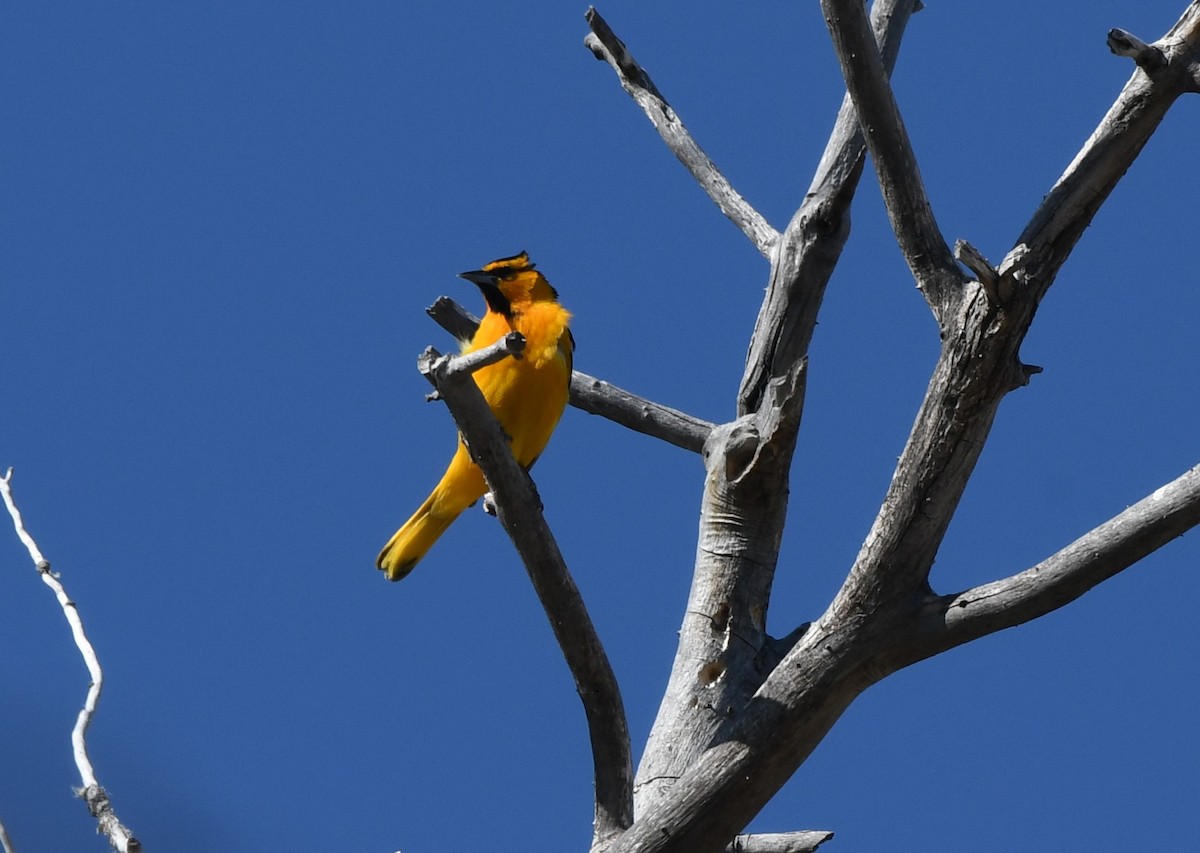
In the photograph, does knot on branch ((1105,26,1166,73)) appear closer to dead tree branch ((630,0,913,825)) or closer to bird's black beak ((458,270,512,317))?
dead tree branch ((630,0,913,825))

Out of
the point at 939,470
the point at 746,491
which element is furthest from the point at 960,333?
the point at 746,491

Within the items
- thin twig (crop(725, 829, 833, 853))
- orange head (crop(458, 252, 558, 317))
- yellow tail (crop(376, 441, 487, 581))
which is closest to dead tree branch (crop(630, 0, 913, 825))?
thin twig (crop(725, 829, 833, 853))

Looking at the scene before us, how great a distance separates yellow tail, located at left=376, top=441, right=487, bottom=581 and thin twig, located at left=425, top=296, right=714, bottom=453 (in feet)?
1.56

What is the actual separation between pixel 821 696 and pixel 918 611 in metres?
0.29

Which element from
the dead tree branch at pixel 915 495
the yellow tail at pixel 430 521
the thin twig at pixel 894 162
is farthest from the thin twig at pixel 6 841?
the yellow tail at pixel 430 521

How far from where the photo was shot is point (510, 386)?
3.80 meters

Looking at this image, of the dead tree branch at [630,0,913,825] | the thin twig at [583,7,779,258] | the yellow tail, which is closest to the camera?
the dead tree branch at [630,0,913,825]

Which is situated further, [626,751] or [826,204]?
[826,204]

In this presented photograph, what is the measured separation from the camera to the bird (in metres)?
3.82

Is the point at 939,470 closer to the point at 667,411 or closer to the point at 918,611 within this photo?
the point at 918,611

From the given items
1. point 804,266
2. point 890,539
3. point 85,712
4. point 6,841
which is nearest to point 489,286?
point 804,266

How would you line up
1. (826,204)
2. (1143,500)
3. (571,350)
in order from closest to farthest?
(1143,500)
(826,204)
(571,350)

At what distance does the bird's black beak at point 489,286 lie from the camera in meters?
4.36

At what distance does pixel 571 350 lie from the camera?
4.10 meters
